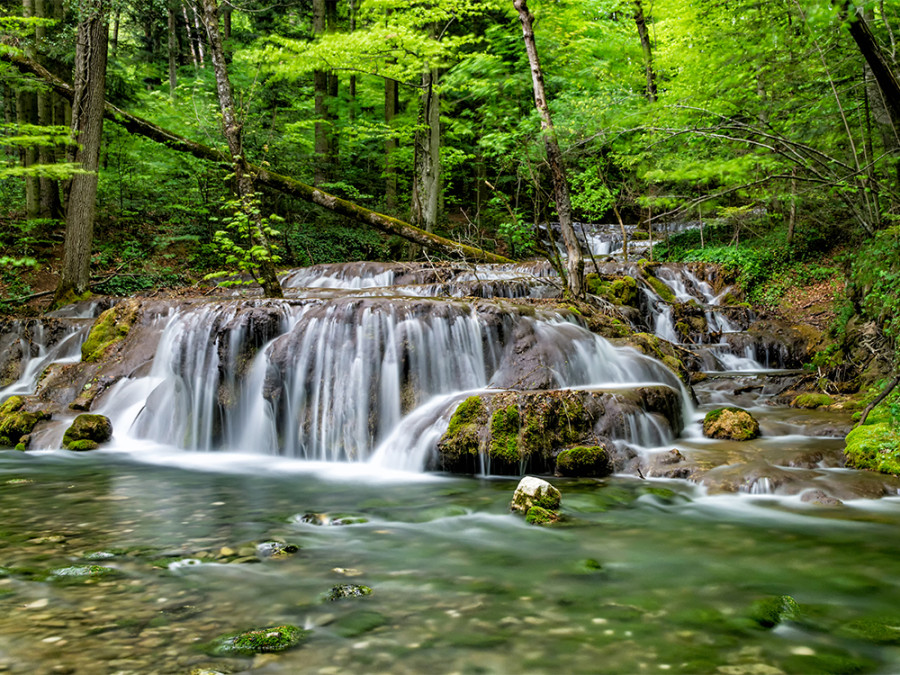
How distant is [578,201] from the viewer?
16.1 m

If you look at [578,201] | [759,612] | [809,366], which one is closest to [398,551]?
[759,612]

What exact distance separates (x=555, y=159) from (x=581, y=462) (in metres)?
5.67

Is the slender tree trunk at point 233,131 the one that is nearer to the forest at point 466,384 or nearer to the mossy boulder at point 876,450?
the forest at point 466,384

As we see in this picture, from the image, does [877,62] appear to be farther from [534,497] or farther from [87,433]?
[87,433]

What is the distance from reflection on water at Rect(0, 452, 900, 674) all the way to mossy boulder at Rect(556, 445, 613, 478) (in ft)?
0.95

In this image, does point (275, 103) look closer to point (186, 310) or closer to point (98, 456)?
point (186, 310)

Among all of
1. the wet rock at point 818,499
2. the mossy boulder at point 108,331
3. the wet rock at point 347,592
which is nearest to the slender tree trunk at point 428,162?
the mossy boulder at point 108,331

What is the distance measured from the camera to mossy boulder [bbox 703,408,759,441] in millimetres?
7133

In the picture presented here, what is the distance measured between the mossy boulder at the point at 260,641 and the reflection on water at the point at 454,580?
7cm

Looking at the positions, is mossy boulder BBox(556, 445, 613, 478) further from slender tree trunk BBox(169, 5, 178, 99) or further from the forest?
slender tree trunk BBox(169, 5, 178, 99)

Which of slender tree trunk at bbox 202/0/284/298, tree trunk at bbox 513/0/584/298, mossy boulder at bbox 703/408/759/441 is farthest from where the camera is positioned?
slender tree trunk at bbox 202/0/284/298

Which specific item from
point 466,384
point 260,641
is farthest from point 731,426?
point 260,641

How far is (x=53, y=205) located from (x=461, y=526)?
1723 cm

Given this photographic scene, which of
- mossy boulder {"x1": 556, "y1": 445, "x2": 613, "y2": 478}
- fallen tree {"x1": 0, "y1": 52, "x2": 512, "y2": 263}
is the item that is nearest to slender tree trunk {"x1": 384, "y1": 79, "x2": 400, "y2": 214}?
fallen tree {"x1": 0, "y1": 52, "x2": 512, "y2": 263}
